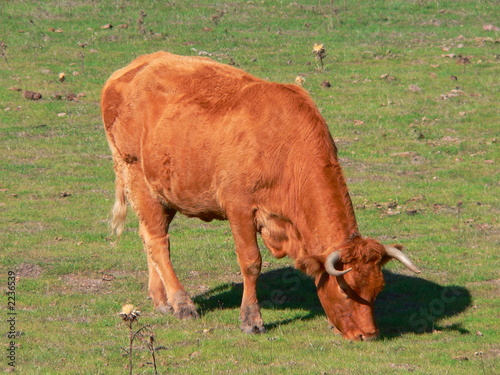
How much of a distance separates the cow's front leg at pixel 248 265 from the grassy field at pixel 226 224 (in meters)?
0.17

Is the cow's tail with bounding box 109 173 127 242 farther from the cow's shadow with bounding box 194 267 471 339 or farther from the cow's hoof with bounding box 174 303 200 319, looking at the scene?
the cow's hoof with bounding box 174 303 200 319

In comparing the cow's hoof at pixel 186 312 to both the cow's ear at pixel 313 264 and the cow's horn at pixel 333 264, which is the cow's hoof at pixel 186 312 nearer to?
the cow's ear at pixel 313 264

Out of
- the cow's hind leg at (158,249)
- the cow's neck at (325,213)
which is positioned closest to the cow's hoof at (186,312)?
the cow's hind leg at (158,249)

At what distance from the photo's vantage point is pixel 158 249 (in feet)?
35.2

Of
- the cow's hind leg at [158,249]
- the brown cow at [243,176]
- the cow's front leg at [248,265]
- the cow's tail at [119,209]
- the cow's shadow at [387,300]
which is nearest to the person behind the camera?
the brown cow at [243,176]

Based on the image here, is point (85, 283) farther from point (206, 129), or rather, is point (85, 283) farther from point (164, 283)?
point (206, 129)

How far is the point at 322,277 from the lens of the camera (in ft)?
29.4

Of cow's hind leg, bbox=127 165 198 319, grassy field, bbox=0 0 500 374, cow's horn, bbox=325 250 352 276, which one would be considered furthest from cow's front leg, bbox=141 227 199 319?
cow's horn, bbox=325 250 352 276

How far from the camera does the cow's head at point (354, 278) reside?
855cm

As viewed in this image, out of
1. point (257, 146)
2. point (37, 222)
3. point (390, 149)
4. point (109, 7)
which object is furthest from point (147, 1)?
point (257, 146)

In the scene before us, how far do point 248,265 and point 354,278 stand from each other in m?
1.53

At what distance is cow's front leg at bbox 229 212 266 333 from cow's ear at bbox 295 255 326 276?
91 cm

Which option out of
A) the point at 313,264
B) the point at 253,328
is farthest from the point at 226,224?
the point at 313,264

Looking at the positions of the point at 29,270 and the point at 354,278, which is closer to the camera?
the point at 354,278
